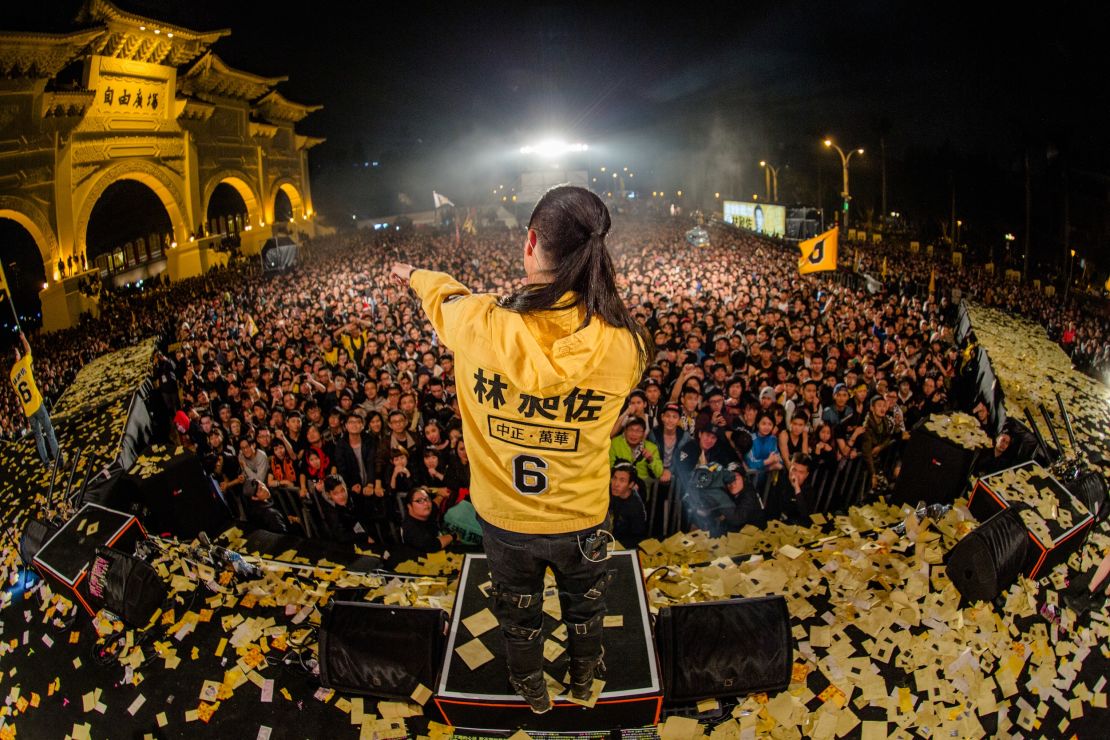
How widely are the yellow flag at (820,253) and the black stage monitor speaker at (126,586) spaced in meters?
13.3

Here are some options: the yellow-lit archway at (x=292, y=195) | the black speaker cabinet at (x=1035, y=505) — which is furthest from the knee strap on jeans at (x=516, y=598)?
the yellow-lit archway at (x=292, y=195)

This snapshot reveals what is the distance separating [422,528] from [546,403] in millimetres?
3585

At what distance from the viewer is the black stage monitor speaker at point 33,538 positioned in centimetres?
458

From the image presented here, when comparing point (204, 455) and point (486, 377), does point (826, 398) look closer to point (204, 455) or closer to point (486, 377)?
point (486, 377)

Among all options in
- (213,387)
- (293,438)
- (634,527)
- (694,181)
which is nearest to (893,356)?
(634,527)

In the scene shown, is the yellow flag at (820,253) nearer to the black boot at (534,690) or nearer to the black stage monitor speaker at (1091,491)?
the black stage monitor speaker at (1091,491)

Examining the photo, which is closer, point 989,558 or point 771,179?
point 989,558

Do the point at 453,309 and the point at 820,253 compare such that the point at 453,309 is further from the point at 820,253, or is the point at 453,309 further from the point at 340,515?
the point at 820,253

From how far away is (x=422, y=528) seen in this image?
5117 mm

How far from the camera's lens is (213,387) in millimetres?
9109

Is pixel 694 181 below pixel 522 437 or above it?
above

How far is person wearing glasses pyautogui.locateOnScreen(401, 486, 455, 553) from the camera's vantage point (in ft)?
16.5

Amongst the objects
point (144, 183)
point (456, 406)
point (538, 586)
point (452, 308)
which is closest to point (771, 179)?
point (144, 183)

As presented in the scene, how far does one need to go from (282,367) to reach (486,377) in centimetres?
822
